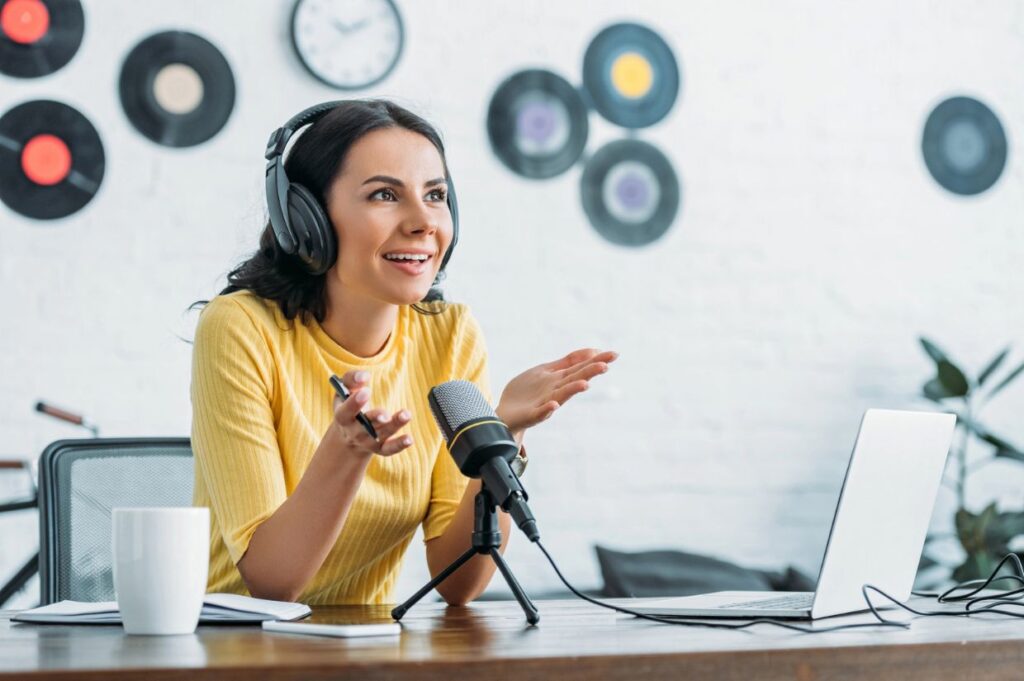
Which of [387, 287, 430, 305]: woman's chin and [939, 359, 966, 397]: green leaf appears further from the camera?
[939, 359, 966, 397]: green leaf

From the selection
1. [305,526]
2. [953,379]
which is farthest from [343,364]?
[953,379]

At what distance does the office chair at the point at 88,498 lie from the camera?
1.48m

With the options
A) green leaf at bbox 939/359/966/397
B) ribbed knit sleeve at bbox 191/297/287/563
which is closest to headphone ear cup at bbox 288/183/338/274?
ribbed knit sleeve at bbox 191/297/287/563

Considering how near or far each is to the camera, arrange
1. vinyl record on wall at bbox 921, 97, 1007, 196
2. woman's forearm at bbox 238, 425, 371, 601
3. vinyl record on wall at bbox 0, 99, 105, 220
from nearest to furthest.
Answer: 1. woman's forearm at bbox 238, 425, 371, 601
2. vinyl record on wall at bbox 0, 99, 105, 220
3. vinyl record on wall at bbox 921, 97, 1007, 196

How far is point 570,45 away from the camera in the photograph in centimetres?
296

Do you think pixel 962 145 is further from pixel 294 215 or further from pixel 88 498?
pixel 88 498

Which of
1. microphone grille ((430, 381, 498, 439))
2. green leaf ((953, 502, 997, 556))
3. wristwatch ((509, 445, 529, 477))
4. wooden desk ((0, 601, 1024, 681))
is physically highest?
microphone grille ((430, 381, 498, 439))

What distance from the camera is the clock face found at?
2.73 m

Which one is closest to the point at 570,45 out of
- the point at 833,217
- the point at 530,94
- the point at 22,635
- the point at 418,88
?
the point at 530,94

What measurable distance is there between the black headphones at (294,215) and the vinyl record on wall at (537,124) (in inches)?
55.3

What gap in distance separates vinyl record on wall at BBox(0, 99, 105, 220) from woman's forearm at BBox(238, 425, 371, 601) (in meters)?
1.52

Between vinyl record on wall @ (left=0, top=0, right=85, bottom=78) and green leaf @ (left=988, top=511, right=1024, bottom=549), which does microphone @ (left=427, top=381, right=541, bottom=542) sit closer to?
vinyl record on wall @ (left=0, top=0, right=85, bottom=78)

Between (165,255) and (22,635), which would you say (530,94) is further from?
(22,635)

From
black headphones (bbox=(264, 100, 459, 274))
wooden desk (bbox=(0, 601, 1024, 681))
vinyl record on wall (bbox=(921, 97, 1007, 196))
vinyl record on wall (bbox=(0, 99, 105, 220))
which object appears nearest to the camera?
wooden desk (bbox=(0, 601, 1024, 681))
